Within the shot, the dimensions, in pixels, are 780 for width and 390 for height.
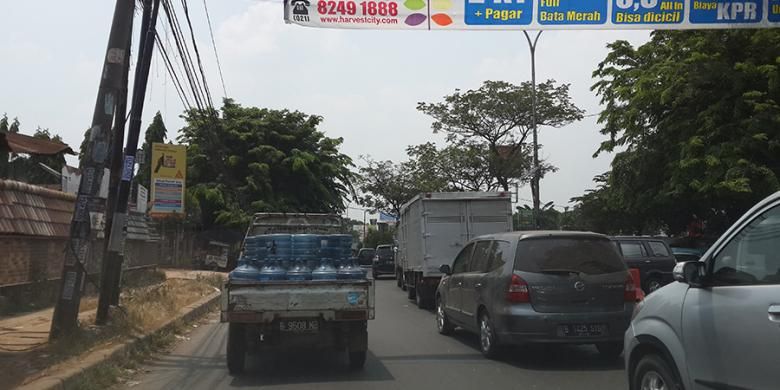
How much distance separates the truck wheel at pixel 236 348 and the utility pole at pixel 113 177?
3183 mm

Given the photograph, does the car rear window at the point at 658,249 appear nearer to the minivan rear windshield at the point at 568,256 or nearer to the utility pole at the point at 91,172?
the minivan rear windshield at the point at 568,256

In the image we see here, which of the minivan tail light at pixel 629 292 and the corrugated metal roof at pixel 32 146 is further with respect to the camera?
the corrugated metal roof at pixel 32 146

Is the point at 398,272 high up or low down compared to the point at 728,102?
down

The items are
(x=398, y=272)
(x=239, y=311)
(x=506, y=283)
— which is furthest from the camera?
(x=398, y=272)

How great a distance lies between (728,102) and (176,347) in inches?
711

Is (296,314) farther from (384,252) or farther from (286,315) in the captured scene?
(384,252)

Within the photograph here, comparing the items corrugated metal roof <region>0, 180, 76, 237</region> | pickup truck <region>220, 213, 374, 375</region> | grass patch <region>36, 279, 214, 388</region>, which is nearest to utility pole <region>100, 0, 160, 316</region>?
grass patch <region>36, 279, 214, 388</region>

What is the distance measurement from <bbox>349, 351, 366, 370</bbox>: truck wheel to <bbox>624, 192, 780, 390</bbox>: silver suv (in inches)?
159

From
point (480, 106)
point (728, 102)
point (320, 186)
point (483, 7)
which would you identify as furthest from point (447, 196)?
point (480, 106)

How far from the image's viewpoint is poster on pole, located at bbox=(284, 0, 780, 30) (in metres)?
9.49

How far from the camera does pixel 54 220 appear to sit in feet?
47.2

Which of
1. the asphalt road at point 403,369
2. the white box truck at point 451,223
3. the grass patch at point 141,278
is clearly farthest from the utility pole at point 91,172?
the white box truck at point 451,223

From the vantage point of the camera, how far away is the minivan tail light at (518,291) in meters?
8.41

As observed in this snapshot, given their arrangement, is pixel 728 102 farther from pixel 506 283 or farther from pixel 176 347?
pixel 176 347
